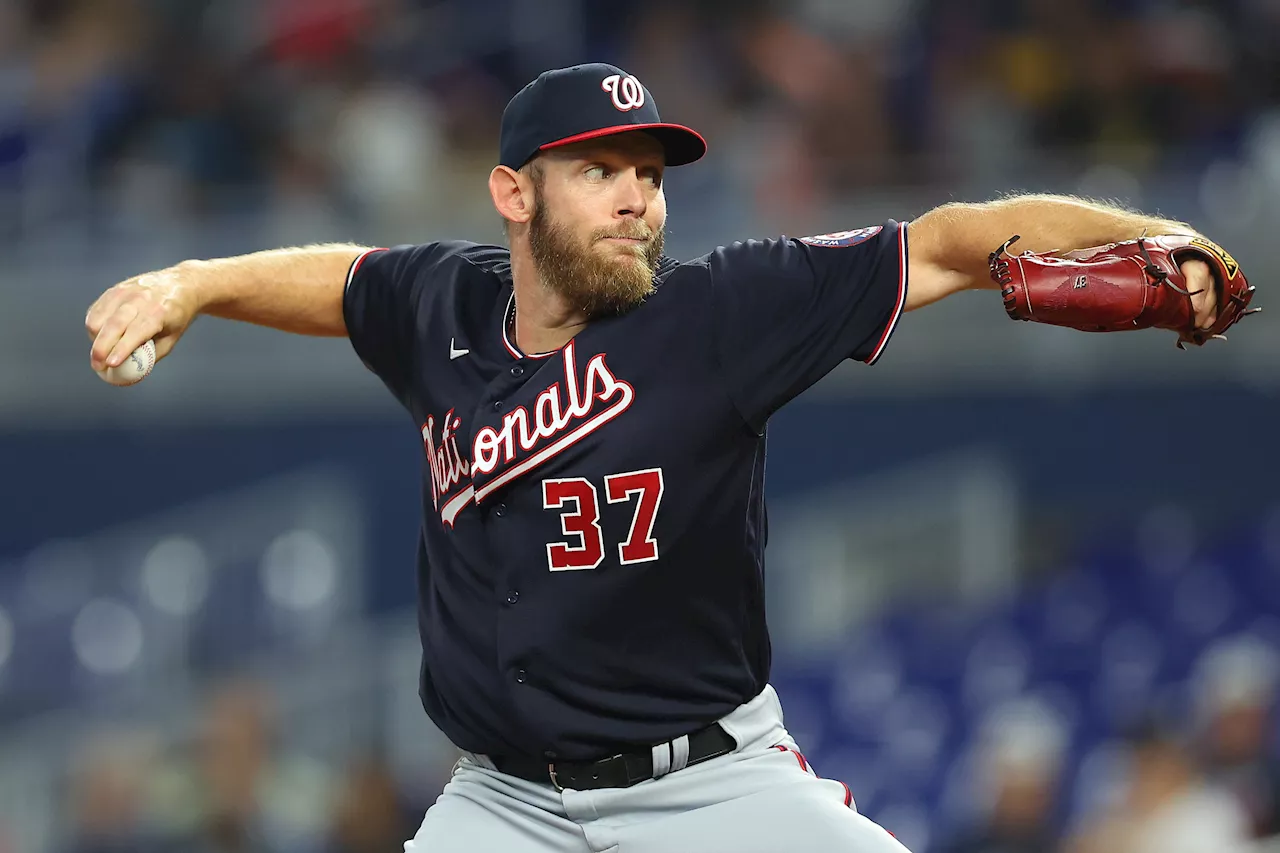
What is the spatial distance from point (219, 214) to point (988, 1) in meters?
3.86

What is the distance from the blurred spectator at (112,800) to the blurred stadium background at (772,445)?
13 millimetres

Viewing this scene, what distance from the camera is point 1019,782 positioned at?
581cm

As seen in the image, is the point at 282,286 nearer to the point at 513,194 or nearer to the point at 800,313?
the point at 513,194

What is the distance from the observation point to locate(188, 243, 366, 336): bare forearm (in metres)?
3.19

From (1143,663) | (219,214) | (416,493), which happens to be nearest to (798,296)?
(1143,663)

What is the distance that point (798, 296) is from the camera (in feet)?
9.70

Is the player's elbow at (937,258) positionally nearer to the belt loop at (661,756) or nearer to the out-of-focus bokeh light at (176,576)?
the belt loop at (661,756)

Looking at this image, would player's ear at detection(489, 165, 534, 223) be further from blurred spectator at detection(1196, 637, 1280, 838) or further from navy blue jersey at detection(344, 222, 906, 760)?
blurred spectator at detection(1196, 637, 1280, 838)

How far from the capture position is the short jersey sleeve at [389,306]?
129 inches

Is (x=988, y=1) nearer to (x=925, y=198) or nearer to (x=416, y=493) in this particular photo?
(x=925, y=198)

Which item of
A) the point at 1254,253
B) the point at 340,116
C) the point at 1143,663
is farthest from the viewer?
the point at 340,116

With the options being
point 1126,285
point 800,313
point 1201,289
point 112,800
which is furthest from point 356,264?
point 112,800

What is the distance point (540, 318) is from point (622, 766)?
2.63 feet

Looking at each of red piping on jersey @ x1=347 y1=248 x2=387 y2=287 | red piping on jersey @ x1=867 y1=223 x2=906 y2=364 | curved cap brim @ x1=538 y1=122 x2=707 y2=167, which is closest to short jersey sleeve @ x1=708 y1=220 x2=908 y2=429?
red piping on jersey @ x1=867 y1=223 x2=906 y2=364
